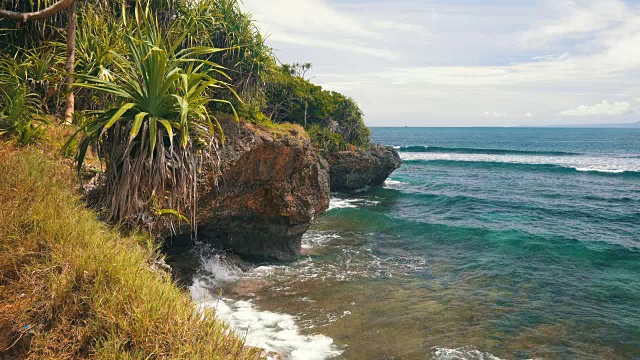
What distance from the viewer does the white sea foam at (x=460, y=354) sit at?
8.23 m

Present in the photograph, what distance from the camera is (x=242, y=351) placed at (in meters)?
4.14

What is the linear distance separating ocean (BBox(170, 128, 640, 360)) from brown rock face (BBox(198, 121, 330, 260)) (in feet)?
2.44

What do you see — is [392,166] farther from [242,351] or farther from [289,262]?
[242,351]

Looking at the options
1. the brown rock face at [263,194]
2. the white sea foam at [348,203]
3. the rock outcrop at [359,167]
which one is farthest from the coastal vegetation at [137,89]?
the rock outcrop at [359,167]

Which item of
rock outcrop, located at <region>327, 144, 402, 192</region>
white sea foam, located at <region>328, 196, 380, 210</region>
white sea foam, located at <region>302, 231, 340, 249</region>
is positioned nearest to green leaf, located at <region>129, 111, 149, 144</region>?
white sea foam, located at <region>302, 231, 340, 249</region>

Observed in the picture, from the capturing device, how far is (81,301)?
4.21 m

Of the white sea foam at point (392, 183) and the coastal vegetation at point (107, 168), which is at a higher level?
the coastal vegetation at point (107, 168)

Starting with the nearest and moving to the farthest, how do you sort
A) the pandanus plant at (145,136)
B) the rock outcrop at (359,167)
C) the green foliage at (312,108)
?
the pandanus plant at (145,136), the green foliage at (312,108), the rock outcrop at (359,167)

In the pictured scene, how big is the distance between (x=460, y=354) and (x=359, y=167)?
22336 millimetres

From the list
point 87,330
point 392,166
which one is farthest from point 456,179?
point 87,330

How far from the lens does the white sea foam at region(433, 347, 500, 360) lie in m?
8.23

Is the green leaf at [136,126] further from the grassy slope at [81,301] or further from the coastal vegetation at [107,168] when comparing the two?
the grassy slope at [81,301]

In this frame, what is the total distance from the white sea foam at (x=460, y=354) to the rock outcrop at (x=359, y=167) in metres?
20.8

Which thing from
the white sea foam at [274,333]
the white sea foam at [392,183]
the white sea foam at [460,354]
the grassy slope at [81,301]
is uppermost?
the grassy slope at [81,301]
